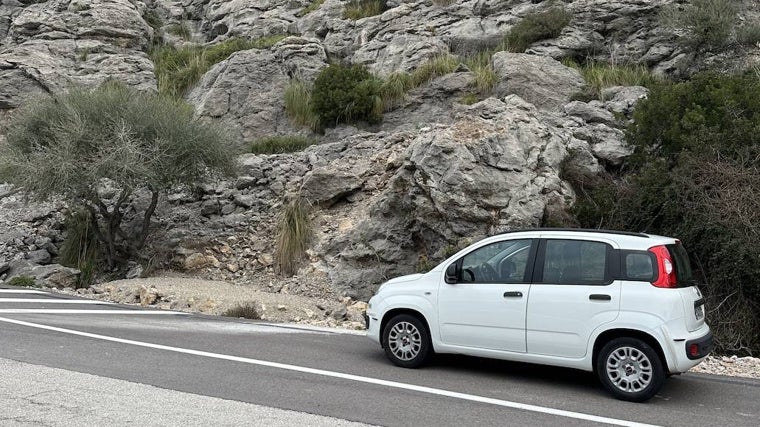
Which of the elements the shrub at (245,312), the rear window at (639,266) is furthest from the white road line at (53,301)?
the rear window at (639,266)

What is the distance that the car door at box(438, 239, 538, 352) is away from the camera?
7.36 m

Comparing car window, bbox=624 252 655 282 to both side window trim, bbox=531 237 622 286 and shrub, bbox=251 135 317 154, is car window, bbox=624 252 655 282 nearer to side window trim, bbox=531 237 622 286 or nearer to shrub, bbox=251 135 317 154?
side window trim, bbox=531 237 622 286

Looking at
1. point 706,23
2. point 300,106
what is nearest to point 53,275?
point 300,106

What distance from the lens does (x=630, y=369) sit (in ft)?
22.4

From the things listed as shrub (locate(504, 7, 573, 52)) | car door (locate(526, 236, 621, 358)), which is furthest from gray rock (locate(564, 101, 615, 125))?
car door (locate(526, 236, 621, 358))

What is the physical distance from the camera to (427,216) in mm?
14594

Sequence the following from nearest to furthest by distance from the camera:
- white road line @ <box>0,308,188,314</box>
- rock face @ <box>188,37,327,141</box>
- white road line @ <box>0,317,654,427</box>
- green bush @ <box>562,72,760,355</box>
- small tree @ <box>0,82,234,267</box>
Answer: white road line @ <box>0,317,654,427</box>
green bush @ <box>562,72,760,355</box>
white road line @ <box>0,308,188,314</box>
small tree @ <box>0,82,234,267</box>
rock face @ <box>188,37,327,141</box>

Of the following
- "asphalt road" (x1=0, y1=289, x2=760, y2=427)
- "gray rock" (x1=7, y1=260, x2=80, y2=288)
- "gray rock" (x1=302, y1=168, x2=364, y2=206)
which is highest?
"gray rock" (x1=302, y1=168, x2=364, y2=206)

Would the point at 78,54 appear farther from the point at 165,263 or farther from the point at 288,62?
the point at 165,263

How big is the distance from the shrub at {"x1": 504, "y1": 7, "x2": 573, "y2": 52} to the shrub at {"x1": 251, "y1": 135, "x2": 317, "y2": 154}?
8598 mm

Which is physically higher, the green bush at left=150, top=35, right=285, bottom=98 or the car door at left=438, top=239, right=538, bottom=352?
the green bush at left=150, top=35, right=285, bottom=98

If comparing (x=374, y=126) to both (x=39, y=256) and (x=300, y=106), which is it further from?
(x=39, y=256)

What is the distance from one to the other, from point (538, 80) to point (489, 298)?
1558 cm

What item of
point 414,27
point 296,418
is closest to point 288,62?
point 414,27
